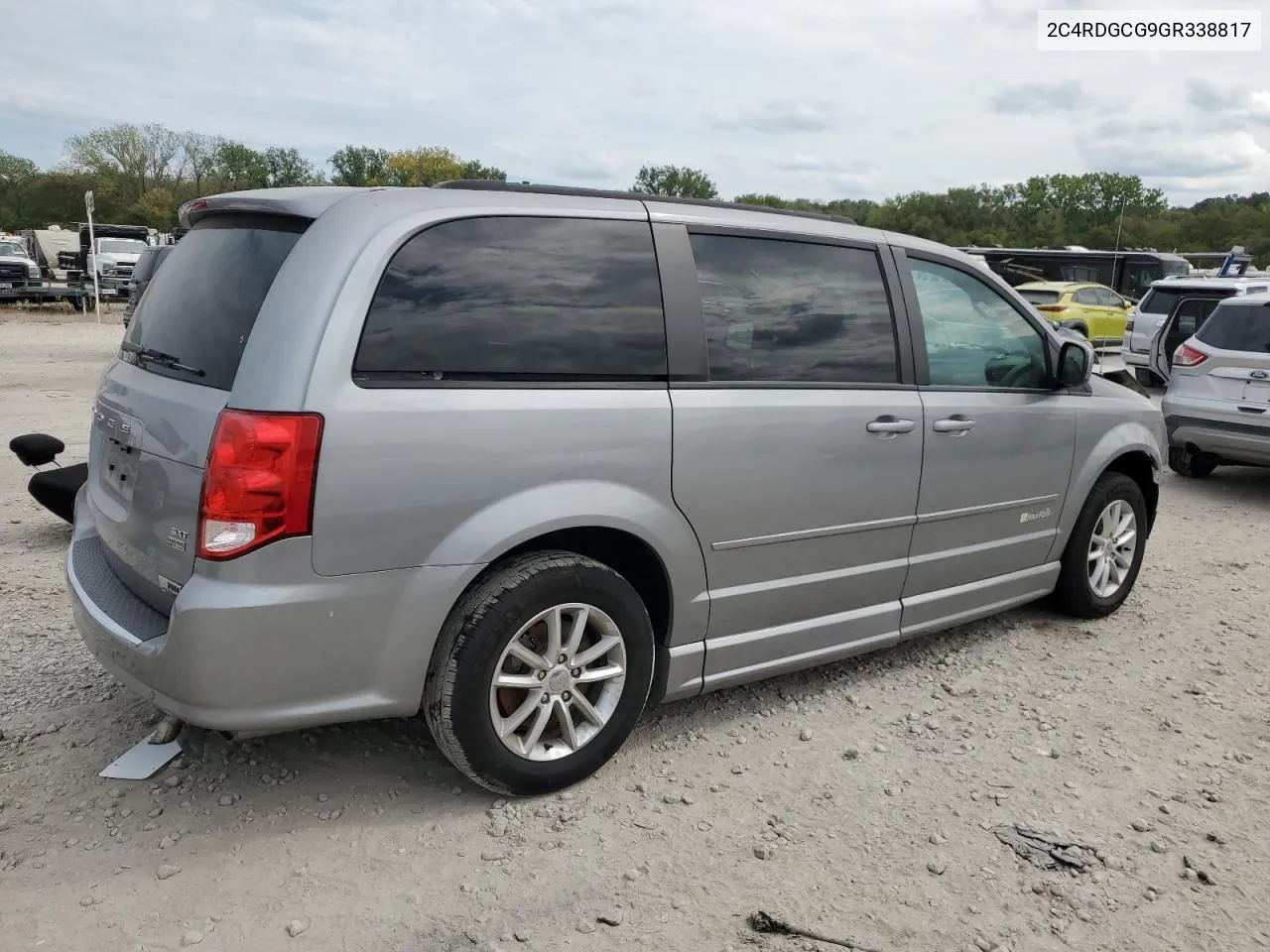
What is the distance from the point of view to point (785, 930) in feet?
8.39

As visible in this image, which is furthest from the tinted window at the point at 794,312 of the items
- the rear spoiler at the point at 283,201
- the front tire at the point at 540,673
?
the rear spoiler at the point at 283,201

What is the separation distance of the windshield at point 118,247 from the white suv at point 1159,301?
2730 centimetres

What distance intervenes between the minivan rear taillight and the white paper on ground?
1.07 m

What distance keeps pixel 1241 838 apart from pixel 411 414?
2817 millimetres

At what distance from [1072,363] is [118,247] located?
31953 mm

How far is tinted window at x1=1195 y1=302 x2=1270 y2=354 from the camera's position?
7926mm

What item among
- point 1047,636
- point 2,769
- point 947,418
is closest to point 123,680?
point 2,769

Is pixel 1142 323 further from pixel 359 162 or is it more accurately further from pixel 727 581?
pixel 359 162

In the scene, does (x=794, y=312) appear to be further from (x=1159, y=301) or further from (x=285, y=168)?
(x=285, y=168)

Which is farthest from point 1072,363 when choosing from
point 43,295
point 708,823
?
point 43,295

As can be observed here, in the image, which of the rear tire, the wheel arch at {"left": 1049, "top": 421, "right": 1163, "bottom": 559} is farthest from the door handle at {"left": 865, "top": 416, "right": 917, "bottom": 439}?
the rear tire

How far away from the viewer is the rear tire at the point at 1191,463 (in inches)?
339

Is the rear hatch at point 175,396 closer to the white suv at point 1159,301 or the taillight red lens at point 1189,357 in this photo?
the taillight red lens at point 1189,357

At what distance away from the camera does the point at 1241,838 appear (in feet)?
9.99
